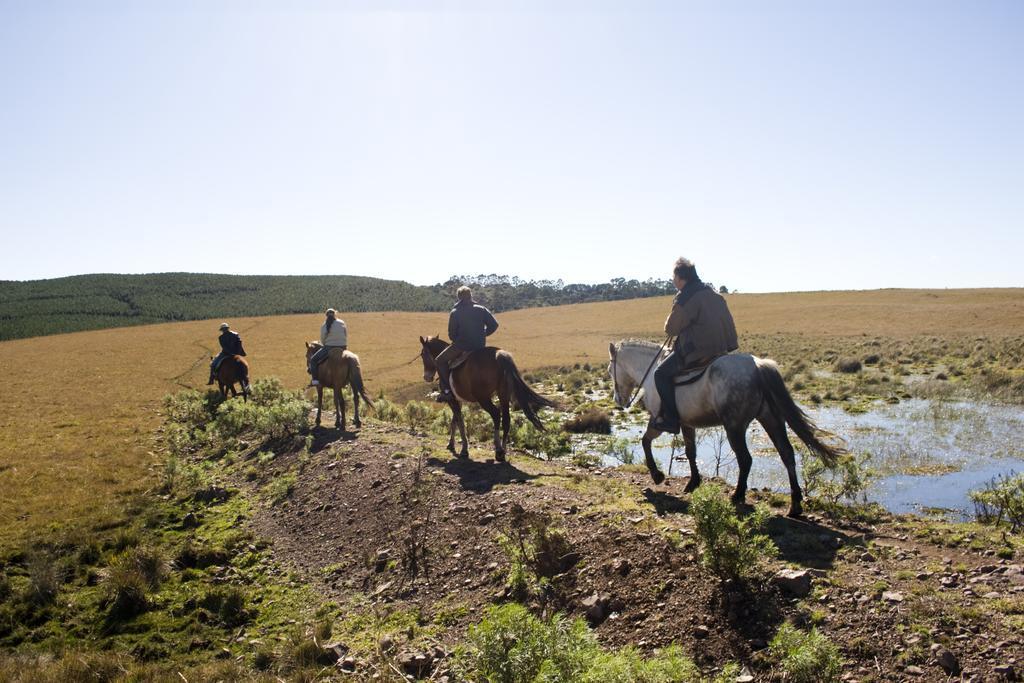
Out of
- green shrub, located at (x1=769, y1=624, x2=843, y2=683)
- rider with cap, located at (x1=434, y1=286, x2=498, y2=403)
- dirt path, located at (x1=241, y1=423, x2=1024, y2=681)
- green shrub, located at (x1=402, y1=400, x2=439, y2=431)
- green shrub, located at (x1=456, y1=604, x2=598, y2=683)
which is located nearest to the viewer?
green shrub, located at (x1=769, y1=624, x2=843, y2=683)

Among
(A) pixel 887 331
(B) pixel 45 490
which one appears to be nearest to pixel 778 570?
(B) pixel 45 490

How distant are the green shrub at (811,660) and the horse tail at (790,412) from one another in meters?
3.48

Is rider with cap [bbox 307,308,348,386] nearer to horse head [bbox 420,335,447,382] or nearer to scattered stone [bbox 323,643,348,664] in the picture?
horse head [bbox 420,335,447,382]

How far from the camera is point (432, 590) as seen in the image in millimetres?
6934

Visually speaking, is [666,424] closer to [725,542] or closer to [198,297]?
[725,542]

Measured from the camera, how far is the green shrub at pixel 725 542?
5.07 metres

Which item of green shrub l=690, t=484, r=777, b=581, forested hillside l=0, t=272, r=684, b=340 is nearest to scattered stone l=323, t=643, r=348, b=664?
green shrub l=690, t=484, r=777, b=581

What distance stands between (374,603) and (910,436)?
13783mm

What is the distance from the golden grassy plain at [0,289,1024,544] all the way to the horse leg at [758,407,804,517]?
1107cm

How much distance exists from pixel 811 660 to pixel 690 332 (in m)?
4.84

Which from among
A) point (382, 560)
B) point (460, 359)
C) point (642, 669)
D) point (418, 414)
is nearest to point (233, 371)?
point (418, 414)

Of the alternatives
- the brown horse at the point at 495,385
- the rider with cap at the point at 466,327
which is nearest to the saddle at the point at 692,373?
the brown horse at the point at 495,385

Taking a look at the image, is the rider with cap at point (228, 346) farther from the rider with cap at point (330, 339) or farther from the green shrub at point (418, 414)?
the rider with cap at point (330, 339)

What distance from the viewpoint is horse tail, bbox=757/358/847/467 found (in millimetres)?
7230
